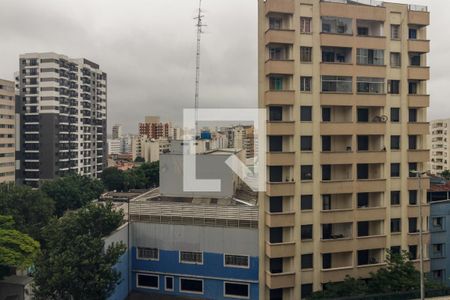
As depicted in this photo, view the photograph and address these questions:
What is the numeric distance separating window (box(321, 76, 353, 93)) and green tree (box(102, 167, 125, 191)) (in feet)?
150

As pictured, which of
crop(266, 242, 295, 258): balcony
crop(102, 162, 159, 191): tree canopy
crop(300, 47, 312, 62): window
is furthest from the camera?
crop(102, 162, 159, 191): tree canopy

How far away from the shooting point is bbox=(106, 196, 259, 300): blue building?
2156cm

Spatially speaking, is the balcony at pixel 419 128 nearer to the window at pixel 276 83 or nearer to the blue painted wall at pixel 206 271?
the window at pixel 276 83

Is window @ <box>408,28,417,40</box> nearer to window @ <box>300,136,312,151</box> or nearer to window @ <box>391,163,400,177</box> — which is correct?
window @ <box>391,163,400,177</box>

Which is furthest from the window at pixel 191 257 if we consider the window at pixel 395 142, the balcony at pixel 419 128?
the balcony at pixel 419 128

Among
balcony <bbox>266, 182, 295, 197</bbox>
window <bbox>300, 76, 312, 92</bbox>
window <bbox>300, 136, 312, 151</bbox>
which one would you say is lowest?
balcony <bbox>266, 182, 295, 197</bbox>

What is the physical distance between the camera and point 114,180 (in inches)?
2363

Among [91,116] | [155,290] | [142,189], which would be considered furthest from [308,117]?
[91,116]

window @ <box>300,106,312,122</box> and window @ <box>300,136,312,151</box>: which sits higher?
window @ <box>300,106,312,122</box>

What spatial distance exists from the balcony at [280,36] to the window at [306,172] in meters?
7.16

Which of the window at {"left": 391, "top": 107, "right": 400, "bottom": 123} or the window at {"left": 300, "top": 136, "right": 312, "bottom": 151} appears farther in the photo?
the window at {"left": 391, "top": 107, "right": 400, "bottom": 123}

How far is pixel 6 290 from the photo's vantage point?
21297 mm

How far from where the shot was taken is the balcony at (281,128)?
20.2 m

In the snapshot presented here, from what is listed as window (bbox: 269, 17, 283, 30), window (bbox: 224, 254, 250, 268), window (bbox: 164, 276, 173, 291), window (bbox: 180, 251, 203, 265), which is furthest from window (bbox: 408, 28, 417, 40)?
window (bbox: 164, 276, 173, 291)
